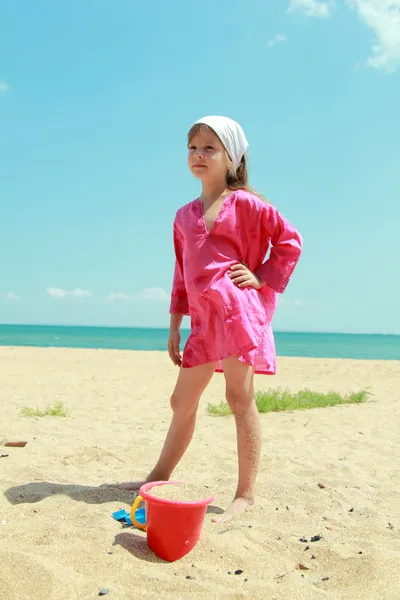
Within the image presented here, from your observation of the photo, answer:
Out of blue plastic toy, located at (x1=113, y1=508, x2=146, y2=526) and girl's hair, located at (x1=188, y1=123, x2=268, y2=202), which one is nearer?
blue plastic toy, located at (x1=113, y1=508, x2=146, y2=526)

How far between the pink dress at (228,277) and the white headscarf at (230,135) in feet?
0.74

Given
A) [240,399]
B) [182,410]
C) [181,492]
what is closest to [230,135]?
[240,399]

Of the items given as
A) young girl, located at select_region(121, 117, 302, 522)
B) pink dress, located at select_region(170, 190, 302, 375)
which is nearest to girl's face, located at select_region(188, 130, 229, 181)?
young girl, located at select_region(121, 117, 302, 522)

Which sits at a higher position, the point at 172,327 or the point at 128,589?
the point at 172,327

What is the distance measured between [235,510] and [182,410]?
1.92ft

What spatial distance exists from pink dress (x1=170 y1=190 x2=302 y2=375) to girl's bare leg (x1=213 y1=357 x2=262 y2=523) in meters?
0.08

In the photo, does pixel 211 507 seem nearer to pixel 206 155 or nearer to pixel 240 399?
pixel 240 399

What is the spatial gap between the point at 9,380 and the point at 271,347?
6.97 metres

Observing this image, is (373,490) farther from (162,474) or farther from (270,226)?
(270,226)

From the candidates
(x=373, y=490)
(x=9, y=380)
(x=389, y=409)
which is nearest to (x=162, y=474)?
(x=373, y=490)

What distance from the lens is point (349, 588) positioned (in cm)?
216

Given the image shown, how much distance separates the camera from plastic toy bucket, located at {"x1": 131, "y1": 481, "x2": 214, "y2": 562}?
7.62 feet

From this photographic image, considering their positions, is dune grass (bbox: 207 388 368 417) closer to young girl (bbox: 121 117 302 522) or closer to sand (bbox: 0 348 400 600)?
sand (bbox: 0 348 400 600)

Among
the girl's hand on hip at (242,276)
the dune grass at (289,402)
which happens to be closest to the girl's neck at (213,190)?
the girl's hand on hip at (242,276)
